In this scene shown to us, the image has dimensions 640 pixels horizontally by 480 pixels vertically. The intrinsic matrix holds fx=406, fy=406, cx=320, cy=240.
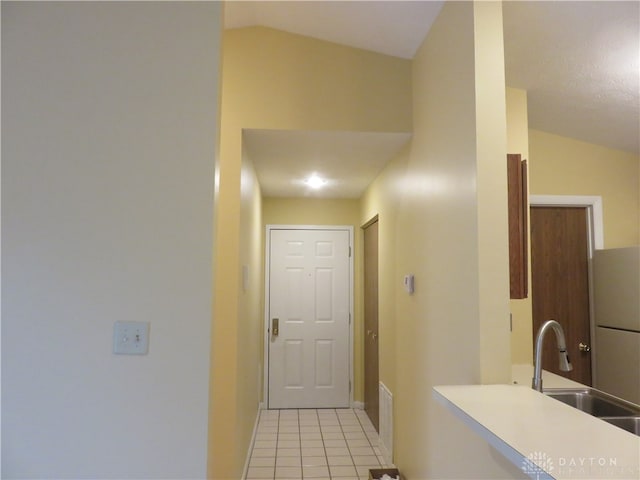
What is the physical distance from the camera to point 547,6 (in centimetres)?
173

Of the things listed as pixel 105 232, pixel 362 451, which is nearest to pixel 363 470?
pixel 362 451

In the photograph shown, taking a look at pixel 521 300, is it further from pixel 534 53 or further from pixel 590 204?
pixel 534 53

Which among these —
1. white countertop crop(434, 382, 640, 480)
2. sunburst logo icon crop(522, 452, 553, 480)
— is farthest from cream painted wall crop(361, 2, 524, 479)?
sunburst logo icon crop(522, 452, 553, 480)

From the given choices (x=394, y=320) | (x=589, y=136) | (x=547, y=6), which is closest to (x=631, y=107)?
(x=589, y=136)

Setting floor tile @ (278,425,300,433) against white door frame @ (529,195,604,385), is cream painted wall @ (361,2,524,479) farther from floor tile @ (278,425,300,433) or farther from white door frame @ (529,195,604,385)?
floor tile @ (278,425,300,433)

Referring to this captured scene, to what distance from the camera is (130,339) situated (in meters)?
1.44

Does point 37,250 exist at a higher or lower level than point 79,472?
higher

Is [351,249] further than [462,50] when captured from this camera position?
Yes

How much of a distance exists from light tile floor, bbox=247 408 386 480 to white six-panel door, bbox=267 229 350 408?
0.21 m

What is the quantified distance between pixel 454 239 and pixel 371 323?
2318 mm

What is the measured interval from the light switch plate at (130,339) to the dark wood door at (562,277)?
2.50m

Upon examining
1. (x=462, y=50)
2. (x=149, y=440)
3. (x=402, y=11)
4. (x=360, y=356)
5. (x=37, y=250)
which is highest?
(x=402, y=11)

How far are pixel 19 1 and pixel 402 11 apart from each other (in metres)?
1.64

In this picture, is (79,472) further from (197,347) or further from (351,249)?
(351,249)
